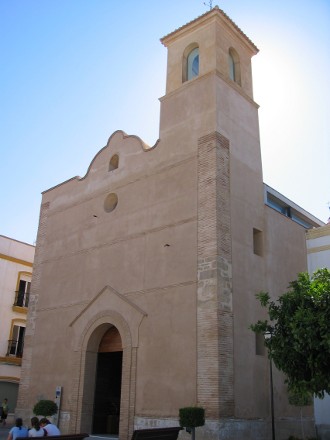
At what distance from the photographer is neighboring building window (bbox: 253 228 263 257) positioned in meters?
17.1

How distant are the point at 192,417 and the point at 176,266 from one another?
4.79 metres

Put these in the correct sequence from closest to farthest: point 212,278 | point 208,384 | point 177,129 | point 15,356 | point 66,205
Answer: point 208,384 < point 212,278 < point 177,129 < point 66,205 < point 15,356

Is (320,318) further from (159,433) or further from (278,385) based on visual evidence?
(278,385)

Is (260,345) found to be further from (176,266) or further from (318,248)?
(318,248)

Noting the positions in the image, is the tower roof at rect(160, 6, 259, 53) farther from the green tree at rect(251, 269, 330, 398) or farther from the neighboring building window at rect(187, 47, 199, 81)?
the green tree at rect(251, 269, 330, 398)

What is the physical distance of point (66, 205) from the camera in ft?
71.3

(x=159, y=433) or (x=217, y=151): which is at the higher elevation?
(x=217, y=151)

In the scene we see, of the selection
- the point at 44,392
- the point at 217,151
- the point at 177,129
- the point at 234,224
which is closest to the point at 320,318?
the point at 234,224

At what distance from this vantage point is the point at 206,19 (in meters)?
19.2

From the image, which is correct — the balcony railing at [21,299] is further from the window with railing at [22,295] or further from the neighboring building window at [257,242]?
the neighboring building window at [257,242]

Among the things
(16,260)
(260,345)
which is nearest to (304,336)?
(260,345)

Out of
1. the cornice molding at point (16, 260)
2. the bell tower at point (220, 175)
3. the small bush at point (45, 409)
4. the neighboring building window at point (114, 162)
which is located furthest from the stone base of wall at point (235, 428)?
the cornice molding at point (16, 260)

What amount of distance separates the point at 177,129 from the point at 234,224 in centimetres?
430

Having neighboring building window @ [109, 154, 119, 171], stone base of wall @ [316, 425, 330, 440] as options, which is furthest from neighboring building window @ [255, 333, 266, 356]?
neighboring building window @ [109, 154, 119, 171]
